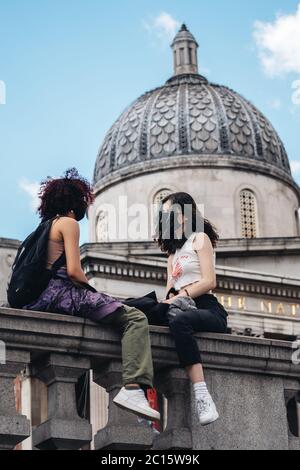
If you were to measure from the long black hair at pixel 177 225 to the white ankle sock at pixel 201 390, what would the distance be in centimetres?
134

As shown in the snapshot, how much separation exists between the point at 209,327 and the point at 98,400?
2291 centimetres

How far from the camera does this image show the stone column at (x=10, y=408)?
718 cm

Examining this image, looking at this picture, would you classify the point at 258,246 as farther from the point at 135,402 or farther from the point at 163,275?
the point at 135,402

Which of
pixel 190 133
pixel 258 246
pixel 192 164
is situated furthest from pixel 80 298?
pixel 190 133

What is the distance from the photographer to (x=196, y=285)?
8.49 metres

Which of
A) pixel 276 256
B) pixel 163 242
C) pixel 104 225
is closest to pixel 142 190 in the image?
pixel 104 225

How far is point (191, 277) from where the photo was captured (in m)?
8.66

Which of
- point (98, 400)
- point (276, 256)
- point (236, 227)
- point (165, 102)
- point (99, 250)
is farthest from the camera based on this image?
point (165, 102)

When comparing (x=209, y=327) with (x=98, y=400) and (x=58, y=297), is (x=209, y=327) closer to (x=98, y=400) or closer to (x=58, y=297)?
(x=58, y=297)

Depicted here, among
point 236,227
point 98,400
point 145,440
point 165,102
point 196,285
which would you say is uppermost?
point 165,102

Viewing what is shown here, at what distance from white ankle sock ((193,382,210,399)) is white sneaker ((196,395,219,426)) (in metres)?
0.02

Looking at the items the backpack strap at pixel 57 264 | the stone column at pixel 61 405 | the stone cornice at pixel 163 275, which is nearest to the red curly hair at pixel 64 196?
→ the backpack strap at pixel 57 264

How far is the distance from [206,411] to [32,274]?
4.70ft

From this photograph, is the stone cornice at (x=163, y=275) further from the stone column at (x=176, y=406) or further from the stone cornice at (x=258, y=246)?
the stone column at (x=176, y=406)
